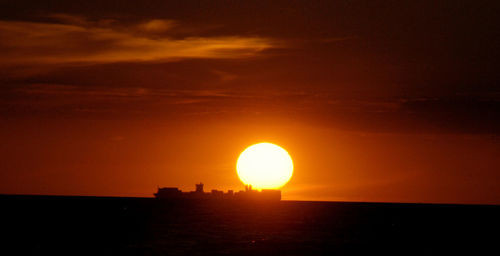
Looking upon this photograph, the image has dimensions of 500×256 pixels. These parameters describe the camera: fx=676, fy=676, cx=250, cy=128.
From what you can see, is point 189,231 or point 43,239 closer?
point 43,239

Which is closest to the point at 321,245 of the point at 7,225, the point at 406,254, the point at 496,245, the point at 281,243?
the point at 281,243

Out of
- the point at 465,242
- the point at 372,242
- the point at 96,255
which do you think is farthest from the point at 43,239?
the point at 465,242

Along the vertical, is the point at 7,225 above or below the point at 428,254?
above

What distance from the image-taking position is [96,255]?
89.8 metres

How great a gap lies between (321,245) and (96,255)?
120ft

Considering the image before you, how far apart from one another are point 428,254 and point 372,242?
16439 millimetres

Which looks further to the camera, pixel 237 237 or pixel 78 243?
pixel 237 237

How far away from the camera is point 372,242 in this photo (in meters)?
120

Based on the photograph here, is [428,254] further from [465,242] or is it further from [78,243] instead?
[78,243]

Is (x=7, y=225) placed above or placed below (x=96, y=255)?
above

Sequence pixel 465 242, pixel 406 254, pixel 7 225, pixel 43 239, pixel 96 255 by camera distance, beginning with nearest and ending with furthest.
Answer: pixel 96 255 → pixel 406 254 → pixel 43 239 → pixel 465 242 → pixel 7 225

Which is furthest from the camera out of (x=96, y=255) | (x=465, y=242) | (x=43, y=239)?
(x=465, y=242)

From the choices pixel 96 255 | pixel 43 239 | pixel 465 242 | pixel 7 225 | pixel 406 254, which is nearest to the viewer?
pixel 96 255

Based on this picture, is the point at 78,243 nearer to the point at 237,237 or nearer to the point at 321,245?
the point at 237,237
